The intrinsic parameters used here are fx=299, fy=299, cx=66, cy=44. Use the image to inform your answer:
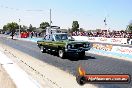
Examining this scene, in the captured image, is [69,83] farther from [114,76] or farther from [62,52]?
[62,52]

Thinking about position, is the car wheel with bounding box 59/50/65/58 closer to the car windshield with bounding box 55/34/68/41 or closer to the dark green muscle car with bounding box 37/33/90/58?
the dark green muscle car with bounding box 37/33/90/58

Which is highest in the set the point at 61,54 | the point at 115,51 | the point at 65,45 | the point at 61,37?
the point at 61,37

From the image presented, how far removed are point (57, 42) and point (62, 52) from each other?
0.96 m

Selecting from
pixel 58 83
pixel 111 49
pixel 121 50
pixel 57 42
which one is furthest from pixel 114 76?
pixel 111 49

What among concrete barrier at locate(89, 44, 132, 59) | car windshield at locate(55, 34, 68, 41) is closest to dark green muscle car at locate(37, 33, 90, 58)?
car windshield at locate(55, 34, 68, 41)

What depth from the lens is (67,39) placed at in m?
21.7

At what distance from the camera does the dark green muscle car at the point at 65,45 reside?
19828 mm

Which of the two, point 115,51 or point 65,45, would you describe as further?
point 115,51

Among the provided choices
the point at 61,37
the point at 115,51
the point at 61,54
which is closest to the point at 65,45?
the point at 61,54

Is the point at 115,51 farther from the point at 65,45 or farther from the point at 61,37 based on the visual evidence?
the point at 65,45

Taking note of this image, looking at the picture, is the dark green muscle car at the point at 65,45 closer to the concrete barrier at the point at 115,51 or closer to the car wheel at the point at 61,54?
the car wheel at the point at 61,54

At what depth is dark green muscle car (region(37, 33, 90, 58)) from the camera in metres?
19.8

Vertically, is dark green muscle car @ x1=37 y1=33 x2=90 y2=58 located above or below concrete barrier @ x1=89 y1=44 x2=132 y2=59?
above

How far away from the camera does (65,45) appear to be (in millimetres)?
19797
